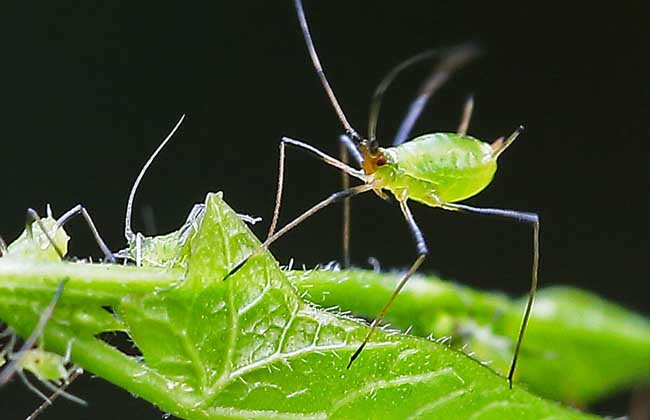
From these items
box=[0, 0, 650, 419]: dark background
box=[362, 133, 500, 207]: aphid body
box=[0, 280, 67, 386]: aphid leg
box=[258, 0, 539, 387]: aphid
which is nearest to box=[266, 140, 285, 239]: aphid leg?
box=[258, 0, 539, 387]: aphid

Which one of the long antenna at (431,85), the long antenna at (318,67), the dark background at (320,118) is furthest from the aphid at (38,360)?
the dark background at (320,118)

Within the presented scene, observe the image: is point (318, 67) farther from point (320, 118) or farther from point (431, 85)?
point (320, 118)

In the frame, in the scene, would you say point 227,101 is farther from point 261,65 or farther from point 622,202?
point 622,202

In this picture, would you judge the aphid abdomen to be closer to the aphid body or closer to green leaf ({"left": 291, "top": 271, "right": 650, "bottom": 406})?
the aphid body

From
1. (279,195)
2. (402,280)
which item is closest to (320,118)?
(279,195)

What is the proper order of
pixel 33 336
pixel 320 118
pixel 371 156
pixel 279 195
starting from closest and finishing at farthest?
pixel 33 336 < pixel 279 195 < pixel 371 156 < pixel 320 118

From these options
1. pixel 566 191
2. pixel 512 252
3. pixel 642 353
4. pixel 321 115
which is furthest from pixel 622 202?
pixel 642 353
